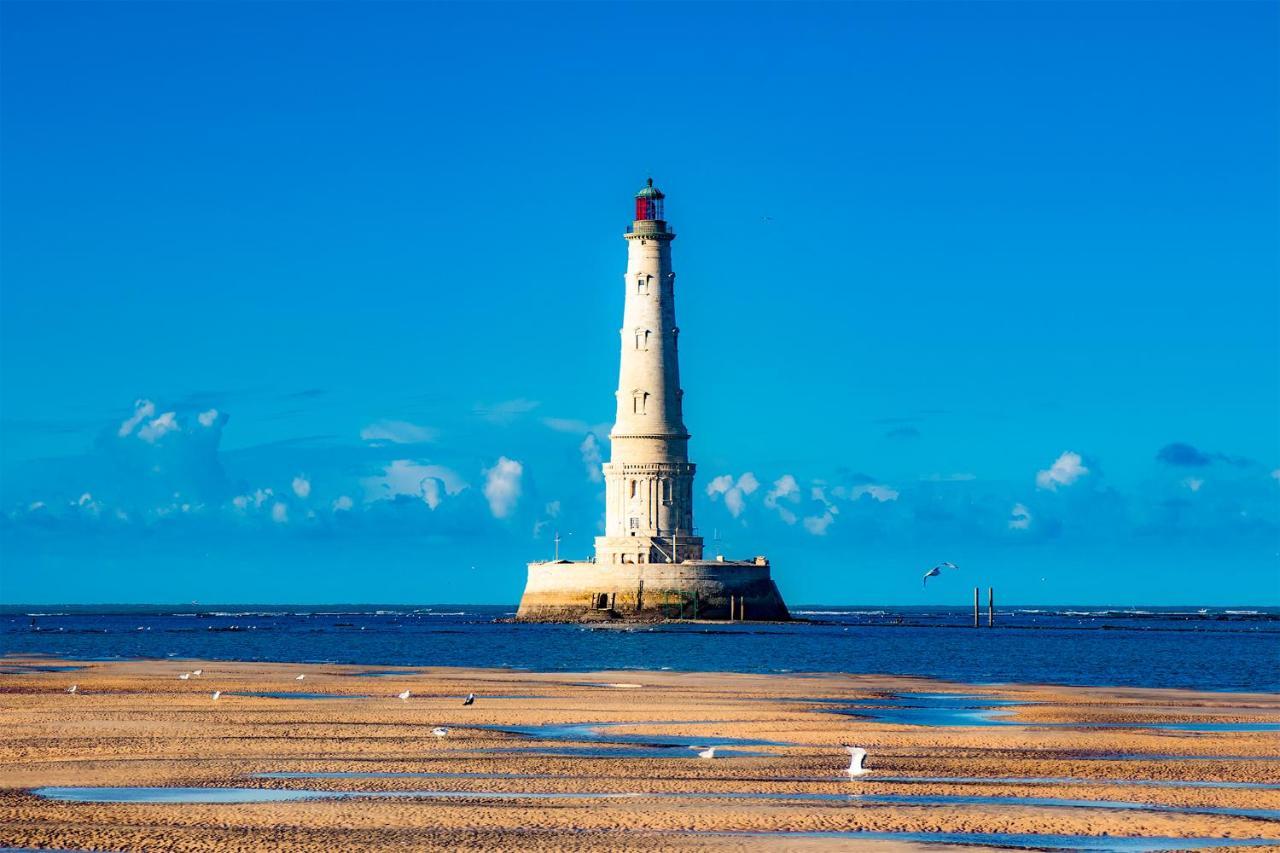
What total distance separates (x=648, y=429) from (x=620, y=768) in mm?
83847

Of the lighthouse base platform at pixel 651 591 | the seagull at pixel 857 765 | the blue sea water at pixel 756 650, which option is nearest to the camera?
the seagull at pixel 857 765

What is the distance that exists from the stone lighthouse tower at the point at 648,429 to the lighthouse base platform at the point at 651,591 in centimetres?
153

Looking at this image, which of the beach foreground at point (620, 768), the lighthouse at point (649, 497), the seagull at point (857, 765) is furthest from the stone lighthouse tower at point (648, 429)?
the seagull at point (857, 765)

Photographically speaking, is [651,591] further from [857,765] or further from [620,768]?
[857,765]

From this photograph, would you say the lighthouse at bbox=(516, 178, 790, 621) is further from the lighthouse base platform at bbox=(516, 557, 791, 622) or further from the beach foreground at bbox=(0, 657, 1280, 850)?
the beach foreground at bbox=(0, 657, 1280, 850)

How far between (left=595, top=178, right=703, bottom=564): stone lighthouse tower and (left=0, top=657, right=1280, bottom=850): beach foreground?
64107 millimetres

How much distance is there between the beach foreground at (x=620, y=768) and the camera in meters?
23.5

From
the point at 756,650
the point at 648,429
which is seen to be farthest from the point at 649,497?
the point at 756,650

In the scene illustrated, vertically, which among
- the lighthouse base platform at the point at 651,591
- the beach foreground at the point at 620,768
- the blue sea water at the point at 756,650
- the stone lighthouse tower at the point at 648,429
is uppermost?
the stone lighthouse tower at the point at 648,429

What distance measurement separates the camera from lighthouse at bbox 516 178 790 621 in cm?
11369

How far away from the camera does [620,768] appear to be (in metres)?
30.0

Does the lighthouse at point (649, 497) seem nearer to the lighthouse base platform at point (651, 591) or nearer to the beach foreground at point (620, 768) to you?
the lighthouse base platform at point (651, 591)

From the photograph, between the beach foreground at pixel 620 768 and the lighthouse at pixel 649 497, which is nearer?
the beach foreground at pixel 620 768

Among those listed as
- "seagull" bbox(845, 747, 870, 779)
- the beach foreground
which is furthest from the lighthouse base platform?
"seagull" bbox(845, 747, 870, 779)
